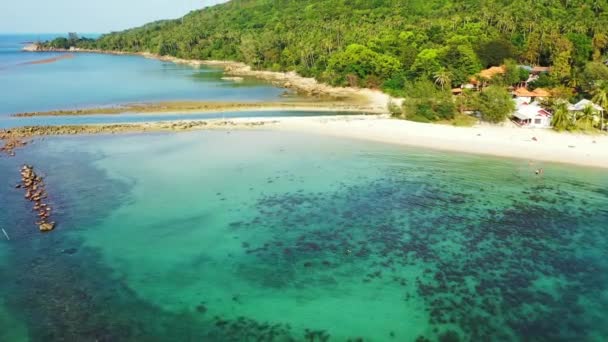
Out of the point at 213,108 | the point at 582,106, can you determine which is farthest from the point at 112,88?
the point at 582,106

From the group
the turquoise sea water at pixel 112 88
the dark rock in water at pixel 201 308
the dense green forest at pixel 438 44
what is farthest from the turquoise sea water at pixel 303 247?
the dense green forest at pixel 438 44

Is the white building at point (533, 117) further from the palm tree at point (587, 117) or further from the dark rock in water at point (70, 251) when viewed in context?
the dark rock in water at point (70, 251)

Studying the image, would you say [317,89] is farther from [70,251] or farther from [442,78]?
[70,251]

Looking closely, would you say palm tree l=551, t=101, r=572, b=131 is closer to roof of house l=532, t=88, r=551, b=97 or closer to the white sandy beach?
the white sandy beach

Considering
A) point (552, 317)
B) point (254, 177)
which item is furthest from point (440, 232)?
point (254, 177)

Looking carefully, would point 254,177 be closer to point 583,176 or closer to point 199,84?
point 583,176

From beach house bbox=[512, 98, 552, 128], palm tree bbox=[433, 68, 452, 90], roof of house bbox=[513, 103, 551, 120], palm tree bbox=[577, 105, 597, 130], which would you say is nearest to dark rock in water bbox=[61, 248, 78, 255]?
beach house bbox=[512, 98, 552, 128]
